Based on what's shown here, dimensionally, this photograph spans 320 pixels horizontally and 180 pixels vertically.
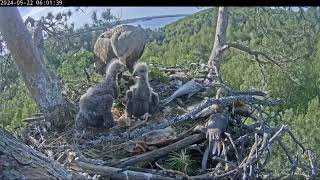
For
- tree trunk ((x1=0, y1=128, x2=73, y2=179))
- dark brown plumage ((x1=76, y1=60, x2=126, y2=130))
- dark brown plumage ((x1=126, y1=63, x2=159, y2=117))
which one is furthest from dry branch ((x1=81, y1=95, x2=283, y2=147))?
tree trunk ((x1=0, y1=128, x2=73, y2=179))

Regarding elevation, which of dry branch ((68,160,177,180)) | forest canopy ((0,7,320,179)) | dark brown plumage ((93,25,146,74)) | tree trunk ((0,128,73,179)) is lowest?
forest canopy ((0,7,320,179))

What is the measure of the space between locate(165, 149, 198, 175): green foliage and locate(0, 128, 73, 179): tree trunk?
4.63ft

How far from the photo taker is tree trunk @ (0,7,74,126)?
3988mm

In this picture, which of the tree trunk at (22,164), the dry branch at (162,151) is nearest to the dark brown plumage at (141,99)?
the dry branch at (162,151)

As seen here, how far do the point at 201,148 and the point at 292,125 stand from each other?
9765 millimetres

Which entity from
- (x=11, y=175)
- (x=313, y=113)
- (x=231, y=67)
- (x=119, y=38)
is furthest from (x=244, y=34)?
(x=11, y=175)

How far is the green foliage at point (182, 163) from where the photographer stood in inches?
127

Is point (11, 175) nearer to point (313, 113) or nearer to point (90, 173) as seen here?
point (90, 173)

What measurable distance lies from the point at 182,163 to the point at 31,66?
1.61 metres

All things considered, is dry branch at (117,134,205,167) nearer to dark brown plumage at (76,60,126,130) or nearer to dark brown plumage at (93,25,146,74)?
dark brown plumage at (76,60,126,130)

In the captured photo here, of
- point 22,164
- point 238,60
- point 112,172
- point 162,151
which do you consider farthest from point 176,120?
point 238,60

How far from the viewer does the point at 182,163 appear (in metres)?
3.24

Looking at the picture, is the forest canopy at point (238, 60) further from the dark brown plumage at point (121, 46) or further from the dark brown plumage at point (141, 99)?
the dark brown plumage at point (141, 99)

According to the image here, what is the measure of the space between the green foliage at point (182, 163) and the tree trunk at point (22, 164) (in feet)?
4.63
